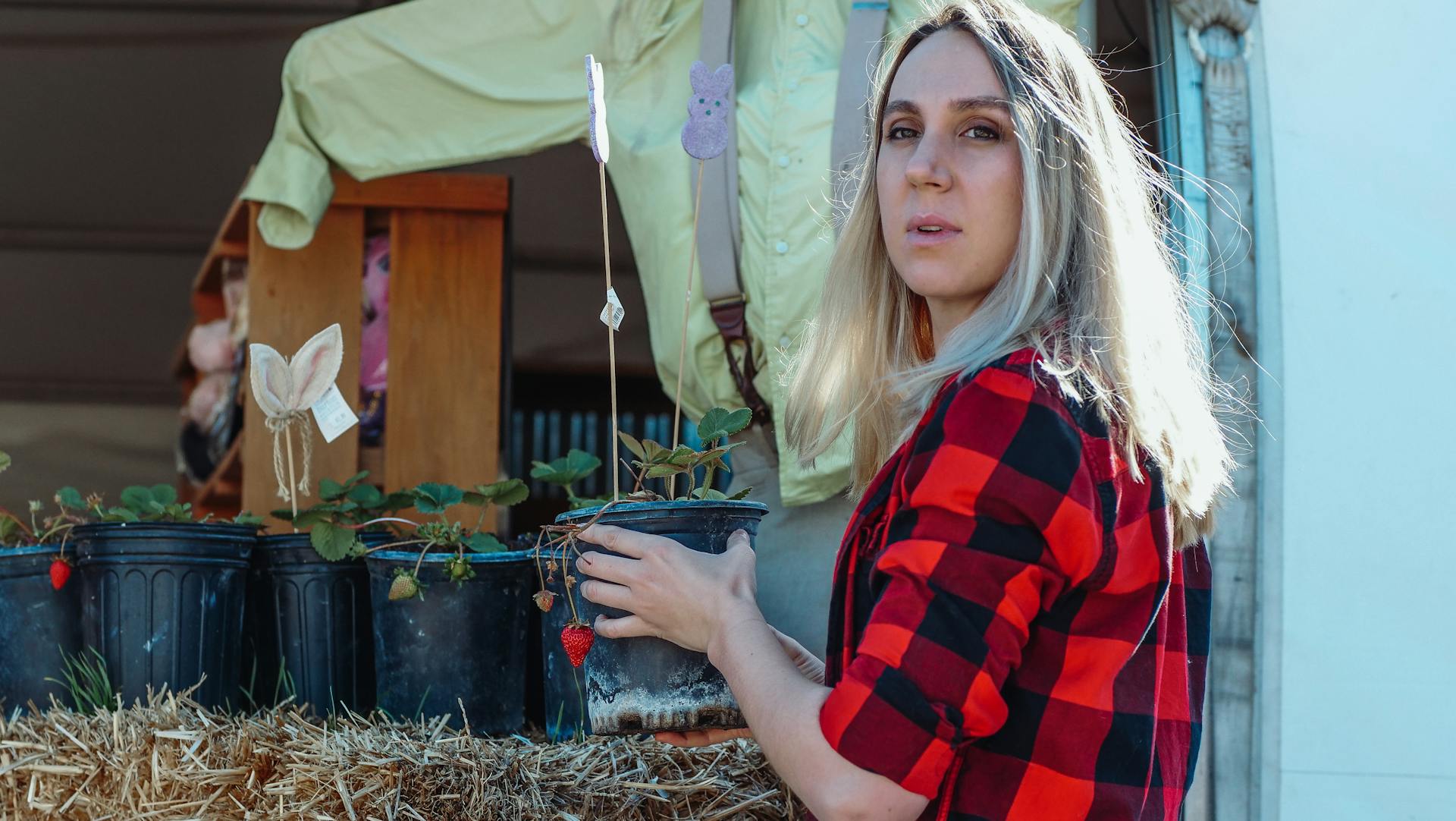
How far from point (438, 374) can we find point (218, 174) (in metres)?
2.43

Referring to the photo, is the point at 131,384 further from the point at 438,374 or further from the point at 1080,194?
the point at 1080,194

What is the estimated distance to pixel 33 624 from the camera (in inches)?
74.4

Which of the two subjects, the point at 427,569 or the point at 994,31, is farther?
the point at 427,569

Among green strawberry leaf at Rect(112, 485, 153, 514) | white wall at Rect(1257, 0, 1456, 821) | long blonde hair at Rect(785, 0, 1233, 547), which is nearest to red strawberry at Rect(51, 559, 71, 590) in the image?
green strawberry leaf at Rect(112, 485, 153, 514)

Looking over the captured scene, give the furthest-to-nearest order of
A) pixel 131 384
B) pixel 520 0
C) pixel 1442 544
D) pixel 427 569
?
pixel 131 384 → pixel 520 0 → pixel 1442 544 → pixel 427 569

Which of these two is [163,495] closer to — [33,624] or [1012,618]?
[33,624]

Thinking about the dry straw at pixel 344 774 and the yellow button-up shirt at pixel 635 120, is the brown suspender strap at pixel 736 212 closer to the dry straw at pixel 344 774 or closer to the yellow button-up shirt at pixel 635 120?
the yellow button-up shirt at pixel 635 120

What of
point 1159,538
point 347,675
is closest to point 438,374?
point 347,675

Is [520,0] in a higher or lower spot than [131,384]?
higher

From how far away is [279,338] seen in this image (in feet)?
8.24

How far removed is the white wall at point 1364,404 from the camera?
190 cm

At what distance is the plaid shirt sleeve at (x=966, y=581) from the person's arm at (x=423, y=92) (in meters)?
1.59

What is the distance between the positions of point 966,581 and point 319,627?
1.30 m

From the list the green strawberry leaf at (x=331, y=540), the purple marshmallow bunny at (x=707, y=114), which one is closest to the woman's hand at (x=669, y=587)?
the purple marshmallow bunny at (x=707, y=114)
